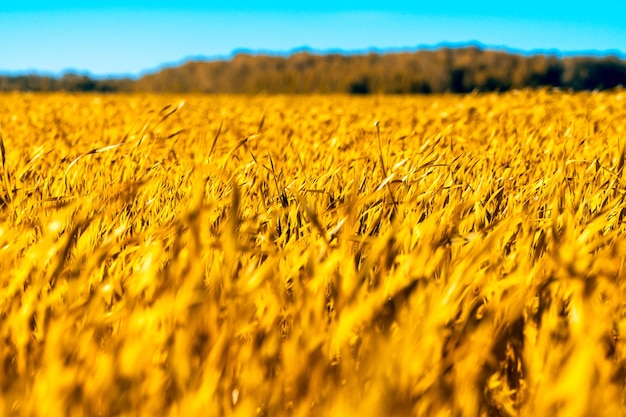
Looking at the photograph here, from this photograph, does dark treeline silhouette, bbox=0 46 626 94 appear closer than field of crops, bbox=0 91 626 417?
No

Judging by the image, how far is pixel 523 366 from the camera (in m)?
1.01

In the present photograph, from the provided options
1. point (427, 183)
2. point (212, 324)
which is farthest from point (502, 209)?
point (212, 324)

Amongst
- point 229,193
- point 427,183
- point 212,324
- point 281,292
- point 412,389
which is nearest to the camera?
point 412,389

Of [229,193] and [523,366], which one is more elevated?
[229,193]

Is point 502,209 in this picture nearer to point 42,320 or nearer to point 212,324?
point 212,324


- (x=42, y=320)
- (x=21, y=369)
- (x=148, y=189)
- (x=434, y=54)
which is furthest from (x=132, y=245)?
(x=434, y=54)

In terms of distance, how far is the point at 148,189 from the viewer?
189 cm

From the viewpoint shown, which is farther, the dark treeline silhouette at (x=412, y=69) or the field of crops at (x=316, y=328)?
the dark treeline silhouette at (x=412, y=69)

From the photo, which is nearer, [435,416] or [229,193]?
[435,416]

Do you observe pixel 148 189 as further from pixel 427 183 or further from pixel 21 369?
pixel 21 369

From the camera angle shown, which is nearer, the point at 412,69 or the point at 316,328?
the point at 316,328

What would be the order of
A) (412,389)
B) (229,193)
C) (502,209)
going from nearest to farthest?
(412,389)
(229,193)
(502,209)

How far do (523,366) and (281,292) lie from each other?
38cm

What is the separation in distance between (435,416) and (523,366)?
0.85ft
